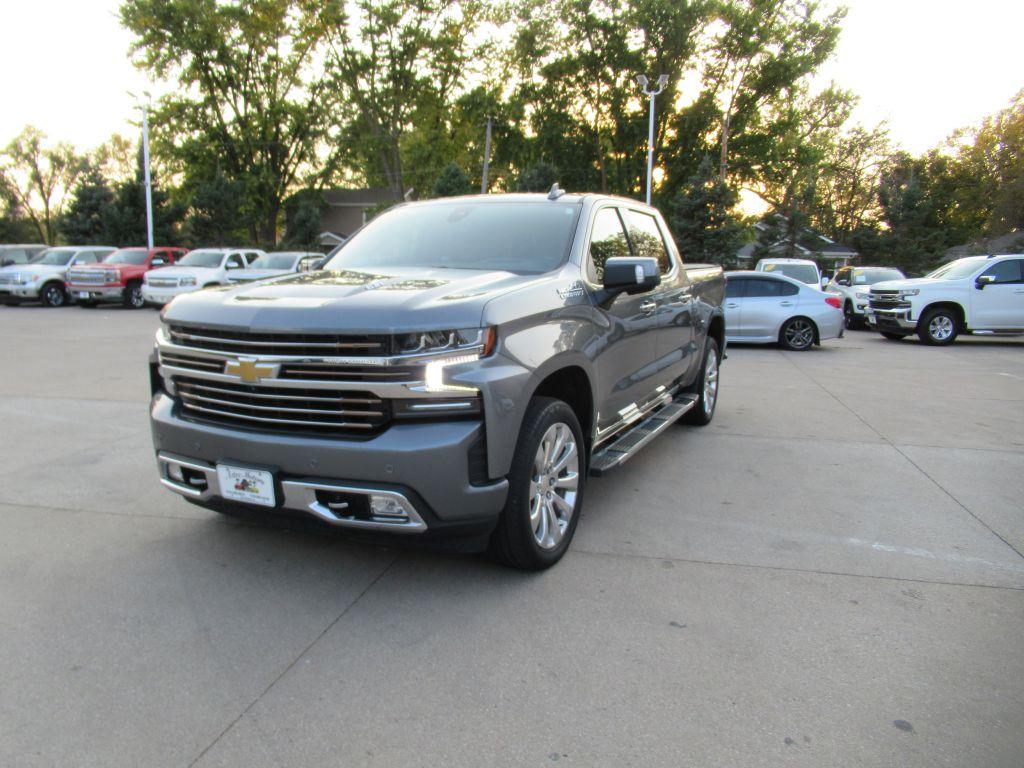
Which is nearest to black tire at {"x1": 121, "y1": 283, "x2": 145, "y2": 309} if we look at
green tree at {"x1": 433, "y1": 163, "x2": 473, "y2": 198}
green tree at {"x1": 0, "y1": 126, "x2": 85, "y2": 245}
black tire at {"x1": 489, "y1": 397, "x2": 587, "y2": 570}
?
green tree at {"x1": 433, "y1": 163, "x2": 473, "y2": 198}

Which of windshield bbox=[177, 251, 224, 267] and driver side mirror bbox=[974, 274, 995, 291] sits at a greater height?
windshield bbox=[177, 251, 224, 267]

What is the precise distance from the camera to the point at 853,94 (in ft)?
158

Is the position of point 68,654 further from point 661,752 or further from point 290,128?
point 290,128

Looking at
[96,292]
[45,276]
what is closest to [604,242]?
[96,292]

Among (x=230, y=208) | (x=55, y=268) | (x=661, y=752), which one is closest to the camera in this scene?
(x=661, y=752)

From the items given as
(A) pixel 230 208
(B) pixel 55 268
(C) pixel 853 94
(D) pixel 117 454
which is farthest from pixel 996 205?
(D) pixel 117 454

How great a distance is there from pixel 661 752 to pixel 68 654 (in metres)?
2.28

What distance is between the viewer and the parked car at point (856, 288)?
20.0 metres

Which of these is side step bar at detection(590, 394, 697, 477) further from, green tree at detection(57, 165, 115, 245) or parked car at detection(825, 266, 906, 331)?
green tree at detection(57, 165, 115, 245)

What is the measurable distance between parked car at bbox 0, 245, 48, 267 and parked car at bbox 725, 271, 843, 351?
72.4ft

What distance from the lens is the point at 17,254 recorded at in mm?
24859

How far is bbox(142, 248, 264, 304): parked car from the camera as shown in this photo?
67.3ft

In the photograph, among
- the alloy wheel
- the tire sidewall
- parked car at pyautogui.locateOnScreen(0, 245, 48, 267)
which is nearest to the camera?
the tire sidewall

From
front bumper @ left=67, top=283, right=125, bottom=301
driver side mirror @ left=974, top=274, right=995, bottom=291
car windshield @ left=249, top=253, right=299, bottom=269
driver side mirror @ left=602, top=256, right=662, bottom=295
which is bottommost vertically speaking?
front bumper @ left=67, top=283, right=125, bottom=301
